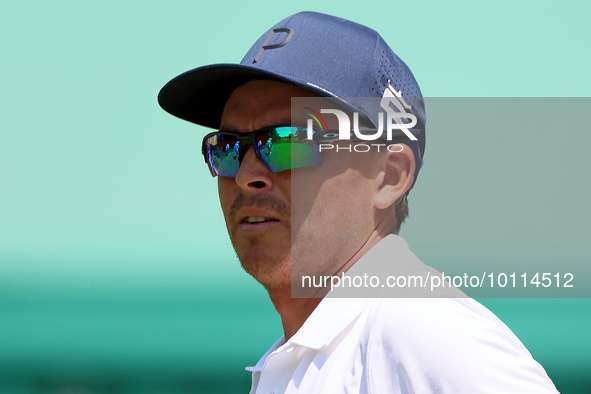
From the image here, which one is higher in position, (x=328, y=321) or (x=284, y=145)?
(x=284, y=145)

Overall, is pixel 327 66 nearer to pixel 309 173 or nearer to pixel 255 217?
pixel 309 173

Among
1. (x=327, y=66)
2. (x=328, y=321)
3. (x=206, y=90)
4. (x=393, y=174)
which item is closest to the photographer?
(x=328, y=321)

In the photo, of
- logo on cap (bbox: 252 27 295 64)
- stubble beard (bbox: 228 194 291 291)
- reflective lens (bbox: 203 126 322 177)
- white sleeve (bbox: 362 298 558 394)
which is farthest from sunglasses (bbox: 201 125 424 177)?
white sleeve (bbox: 362 298 558 394)

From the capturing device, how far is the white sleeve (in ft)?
→ 3.91

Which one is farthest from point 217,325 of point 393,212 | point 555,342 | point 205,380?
point 393,212

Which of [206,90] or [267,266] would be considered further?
[206,90]

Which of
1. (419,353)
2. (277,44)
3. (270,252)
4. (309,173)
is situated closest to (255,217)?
(270,252)

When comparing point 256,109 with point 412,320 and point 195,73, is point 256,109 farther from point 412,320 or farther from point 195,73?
point 412,320

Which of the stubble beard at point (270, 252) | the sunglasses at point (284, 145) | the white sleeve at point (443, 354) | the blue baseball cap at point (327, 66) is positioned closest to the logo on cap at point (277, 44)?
the blue baseball cap at point (327, 66)

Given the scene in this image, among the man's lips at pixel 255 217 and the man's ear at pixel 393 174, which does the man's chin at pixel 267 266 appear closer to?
the man's lips at pixel 255 217

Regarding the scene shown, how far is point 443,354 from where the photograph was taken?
1.21 m

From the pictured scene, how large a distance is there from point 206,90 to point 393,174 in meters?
0.81

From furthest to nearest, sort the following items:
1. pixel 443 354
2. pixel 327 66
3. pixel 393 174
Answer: pixel 393 174 < pixel 327 66 < pixel 443 354

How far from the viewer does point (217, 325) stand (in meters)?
11.2
